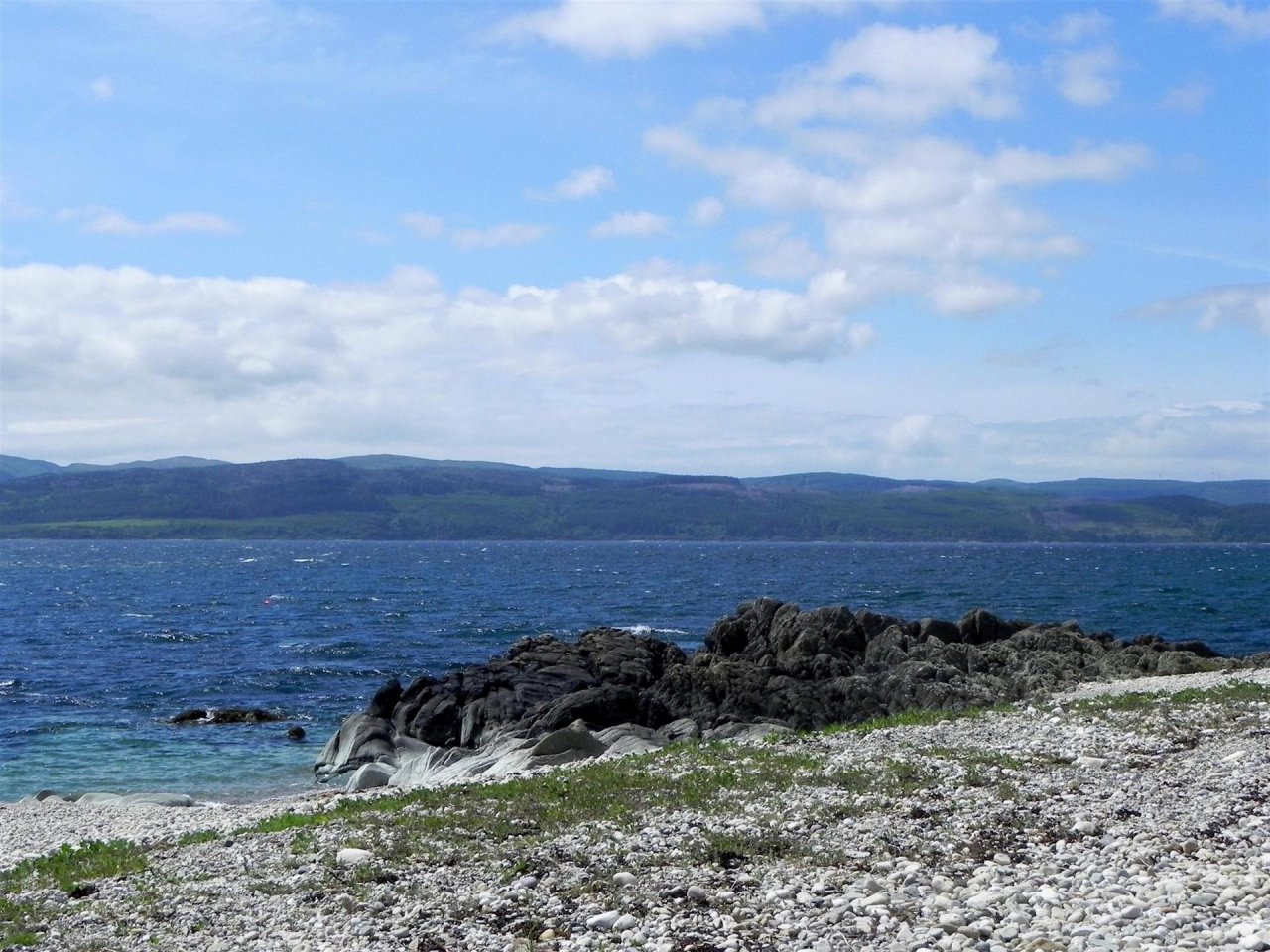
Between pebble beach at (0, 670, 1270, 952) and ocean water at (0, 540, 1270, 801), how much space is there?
17114 mm

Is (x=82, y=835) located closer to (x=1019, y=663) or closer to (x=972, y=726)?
(x=972, y=726)

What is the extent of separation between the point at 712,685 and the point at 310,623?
166 feet

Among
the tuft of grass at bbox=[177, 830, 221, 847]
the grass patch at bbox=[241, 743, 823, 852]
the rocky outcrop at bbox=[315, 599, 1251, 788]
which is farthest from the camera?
the rocky outcrop at bbox=[315, 599, 1251, 788]

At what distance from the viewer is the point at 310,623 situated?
82.9 m

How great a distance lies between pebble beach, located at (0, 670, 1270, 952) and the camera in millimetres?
12047

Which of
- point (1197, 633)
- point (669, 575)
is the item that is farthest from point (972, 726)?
point (669, 575)

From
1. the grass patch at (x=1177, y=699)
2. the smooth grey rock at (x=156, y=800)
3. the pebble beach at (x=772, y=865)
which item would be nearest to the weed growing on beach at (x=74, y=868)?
the pebble beach at (x=772, y=865)

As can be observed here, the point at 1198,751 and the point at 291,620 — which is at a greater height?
the point at 1198,751

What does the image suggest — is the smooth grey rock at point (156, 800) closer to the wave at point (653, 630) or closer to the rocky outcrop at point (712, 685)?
the rocky outcrop at point (712, 685)

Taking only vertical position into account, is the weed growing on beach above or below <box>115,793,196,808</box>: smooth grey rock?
above

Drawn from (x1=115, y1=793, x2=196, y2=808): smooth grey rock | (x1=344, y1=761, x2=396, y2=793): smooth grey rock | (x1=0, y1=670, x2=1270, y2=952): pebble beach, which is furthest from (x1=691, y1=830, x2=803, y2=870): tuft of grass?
(x1=115, y1=793, x2=196, y2=808): smooth grey rock

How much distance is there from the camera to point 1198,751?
19688 mm

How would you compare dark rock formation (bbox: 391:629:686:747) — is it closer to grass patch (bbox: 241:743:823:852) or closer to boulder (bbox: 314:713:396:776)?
boulder (bbox: 314:713:396:776)

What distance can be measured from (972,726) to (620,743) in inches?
337
